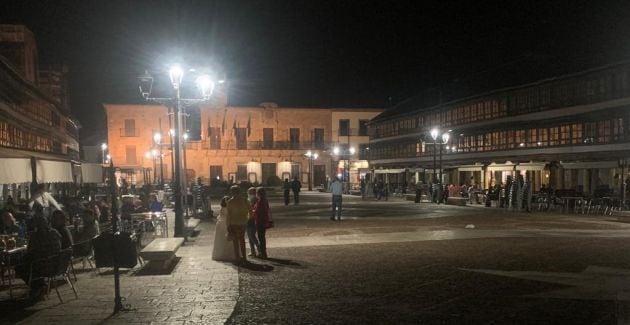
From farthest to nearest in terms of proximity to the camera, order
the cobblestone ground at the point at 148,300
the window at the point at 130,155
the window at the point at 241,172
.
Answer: the window at the point at 241,172
the window at the point at 130,155
the cobblestone ground at the point at 148,300

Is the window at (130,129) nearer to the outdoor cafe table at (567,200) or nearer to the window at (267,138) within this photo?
the window at (267,138)

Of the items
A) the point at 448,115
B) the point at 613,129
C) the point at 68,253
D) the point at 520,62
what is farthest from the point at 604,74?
the point at 68,253

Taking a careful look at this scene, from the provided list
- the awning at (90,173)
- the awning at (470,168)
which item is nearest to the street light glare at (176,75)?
the awning at (90,173)

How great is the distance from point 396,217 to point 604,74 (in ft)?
64.4

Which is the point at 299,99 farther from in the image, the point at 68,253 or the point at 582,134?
the point at 68,253

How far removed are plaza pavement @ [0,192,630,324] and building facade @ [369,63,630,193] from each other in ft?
39.5

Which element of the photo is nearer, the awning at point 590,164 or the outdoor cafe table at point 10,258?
the outdoor cafe table at point 10,258

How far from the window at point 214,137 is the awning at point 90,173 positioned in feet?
123

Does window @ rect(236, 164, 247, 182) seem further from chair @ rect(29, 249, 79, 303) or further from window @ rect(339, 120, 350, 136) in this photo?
chair @ rect(29, 249, 79, 303)

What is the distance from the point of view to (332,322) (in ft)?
21.3

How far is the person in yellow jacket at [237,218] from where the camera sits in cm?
1057

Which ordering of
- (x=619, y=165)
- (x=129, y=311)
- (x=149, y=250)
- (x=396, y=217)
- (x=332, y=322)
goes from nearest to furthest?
(x=332, y=322)
(x=129, y=311)
(x=149, y=250)
(x=396, y=217)
(x=619, y=165)

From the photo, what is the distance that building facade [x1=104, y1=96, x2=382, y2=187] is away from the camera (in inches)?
2346

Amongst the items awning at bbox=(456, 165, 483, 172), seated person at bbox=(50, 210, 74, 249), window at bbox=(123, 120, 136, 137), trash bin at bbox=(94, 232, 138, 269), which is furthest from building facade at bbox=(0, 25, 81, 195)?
awning at bbox=(456, 165, 483, 172)
